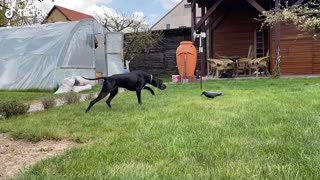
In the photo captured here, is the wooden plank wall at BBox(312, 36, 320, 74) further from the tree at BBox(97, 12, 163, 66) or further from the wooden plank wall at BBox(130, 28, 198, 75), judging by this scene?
the tree at BBox(97, 12, 163, 66)

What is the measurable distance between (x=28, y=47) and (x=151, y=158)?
47.5 ft

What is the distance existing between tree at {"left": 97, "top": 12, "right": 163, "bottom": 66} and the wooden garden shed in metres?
8.77

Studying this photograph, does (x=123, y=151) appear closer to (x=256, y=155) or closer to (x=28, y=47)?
(x=256, y=155)

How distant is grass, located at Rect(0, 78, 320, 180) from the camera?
303cm

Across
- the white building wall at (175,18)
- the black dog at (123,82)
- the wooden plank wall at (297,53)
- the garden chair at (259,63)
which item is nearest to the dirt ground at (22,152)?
the black dog at (123,82)

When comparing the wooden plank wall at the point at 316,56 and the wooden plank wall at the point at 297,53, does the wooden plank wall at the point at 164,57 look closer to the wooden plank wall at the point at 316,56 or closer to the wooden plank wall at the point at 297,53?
the wooden plank wall at the point at 297,53

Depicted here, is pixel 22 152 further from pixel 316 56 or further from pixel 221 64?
pixel 316 56

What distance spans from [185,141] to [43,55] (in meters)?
13.1

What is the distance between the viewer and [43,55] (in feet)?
52.9

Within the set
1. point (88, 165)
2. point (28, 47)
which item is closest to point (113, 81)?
point (88, 165)

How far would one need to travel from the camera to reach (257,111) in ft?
20.7

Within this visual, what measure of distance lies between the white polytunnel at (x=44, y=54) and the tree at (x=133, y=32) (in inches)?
429

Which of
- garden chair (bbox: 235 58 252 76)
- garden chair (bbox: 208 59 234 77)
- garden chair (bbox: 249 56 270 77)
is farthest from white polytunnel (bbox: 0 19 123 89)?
garden chair (bbox: 249 56 270 77)

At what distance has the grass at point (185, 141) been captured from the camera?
3.03 metres
